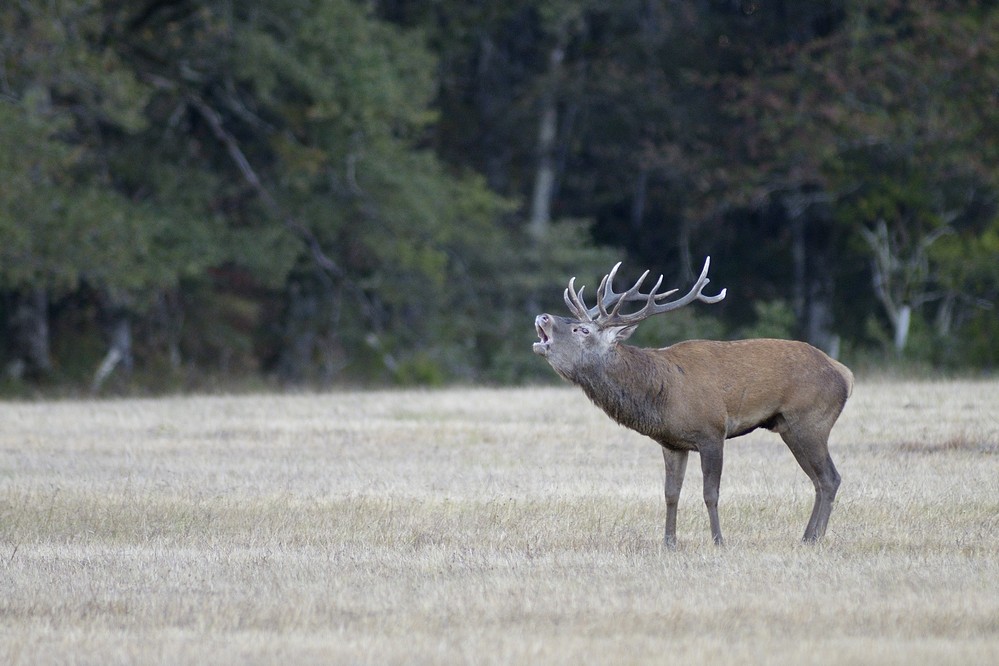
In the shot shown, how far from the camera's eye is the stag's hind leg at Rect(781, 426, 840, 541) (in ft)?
34.5

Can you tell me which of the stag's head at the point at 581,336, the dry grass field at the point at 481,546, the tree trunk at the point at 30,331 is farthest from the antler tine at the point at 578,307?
the tree trunk at the point at 30,331

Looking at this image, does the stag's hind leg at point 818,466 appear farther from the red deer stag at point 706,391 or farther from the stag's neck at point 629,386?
the stag's neck at point 629,386

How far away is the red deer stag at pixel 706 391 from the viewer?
10.4 meters

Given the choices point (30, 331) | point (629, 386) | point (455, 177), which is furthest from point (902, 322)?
point (629, 386)

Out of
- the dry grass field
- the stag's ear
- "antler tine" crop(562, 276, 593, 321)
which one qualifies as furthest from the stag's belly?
"antler tine" crop(562, 276, 593, 321)

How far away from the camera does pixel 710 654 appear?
702cm

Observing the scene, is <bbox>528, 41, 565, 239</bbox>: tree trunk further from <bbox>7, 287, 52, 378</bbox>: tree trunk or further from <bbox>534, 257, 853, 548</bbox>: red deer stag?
<bbox>534, 257, 853, 548</bbox>: red deer stag

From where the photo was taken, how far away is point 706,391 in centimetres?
1038

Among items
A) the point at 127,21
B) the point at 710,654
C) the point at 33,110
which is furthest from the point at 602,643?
the point at 127,21

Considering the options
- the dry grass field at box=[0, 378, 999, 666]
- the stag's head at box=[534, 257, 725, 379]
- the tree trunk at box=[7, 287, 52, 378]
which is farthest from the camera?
the tree trunk at box=[7, 287, 52, 378]

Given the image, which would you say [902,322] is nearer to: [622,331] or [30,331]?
[30,331]

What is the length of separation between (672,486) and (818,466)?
3.37 feet

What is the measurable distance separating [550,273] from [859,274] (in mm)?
7960

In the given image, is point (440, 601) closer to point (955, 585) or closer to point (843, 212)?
point (955, 585)
